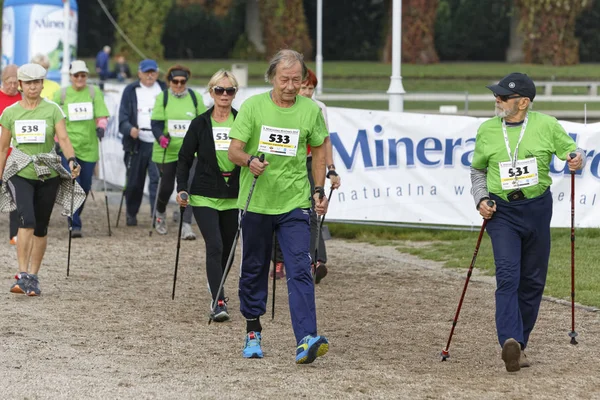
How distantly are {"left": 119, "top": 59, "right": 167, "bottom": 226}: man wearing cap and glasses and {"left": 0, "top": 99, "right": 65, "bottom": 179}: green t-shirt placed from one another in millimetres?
4357

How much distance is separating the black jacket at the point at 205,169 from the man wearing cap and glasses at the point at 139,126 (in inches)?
221

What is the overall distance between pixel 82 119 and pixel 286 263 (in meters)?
7.19

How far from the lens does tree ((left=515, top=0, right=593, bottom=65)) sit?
44188 millimetres

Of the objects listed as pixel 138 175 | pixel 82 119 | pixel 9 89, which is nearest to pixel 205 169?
pixel 9 89

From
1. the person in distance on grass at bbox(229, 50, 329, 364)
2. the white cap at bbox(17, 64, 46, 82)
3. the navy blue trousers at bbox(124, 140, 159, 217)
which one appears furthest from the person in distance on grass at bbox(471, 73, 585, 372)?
the navy blue trousers at bbox(124, 140, 159, 217)

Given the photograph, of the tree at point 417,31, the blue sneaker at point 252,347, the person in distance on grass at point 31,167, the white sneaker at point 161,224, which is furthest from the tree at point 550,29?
the blue sneaker at point 252,347

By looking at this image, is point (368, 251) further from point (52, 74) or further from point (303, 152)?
point (52, 74)

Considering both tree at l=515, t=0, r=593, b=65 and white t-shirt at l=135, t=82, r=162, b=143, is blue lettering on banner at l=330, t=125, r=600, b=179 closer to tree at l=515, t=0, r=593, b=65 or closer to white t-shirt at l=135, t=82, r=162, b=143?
white t-shirt at l=135, t=82, r=162, b=143

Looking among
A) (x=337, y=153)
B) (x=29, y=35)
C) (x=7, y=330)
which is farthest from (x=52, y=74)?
(x=7, y=330)

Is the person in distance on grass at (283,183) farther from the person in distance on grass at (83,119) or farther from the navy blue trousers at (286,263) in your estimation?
the person in distance on grass at (83,119)

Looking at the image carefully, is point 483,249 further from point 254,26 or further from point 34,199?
point 254,26

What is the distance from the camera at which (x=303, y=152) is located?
788 cm

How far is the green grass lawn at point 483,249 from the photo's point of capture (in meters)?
11.0

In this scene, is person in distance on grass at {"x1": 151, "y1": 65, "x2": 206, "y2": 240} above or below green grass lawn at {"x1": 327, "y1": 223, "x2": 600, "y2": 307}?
above
